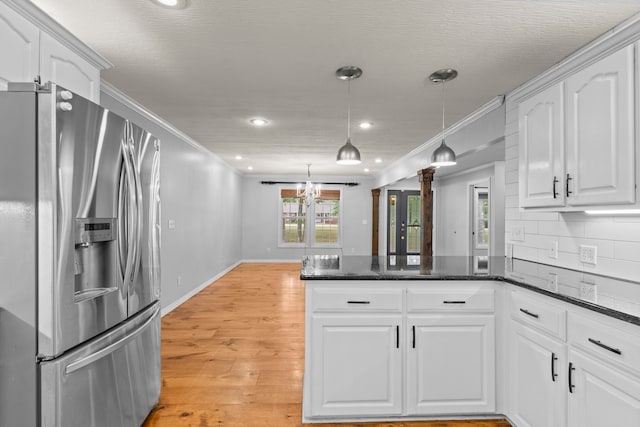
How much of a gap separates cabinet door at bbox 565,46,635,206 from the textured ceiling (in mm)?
371

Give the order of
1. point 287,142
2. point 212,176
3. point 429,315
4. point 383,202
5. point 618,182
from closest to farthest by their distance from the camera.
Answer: point 618,182, point 429,315, point 287,142, point 212,176, point 383,202

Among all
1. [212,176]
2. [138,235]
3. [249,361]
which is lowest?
[249,361]

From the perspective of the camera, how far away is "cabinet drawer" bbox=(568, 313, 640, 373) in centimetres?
133

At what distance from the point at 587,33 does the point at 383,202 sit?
7526 mm

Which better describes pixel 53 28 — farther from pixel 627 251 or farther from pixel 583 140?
pixel 627 251

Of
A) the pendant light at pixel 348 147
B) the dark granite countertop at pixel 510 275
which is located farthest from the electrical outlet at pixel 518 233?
the pendant light at pixel 348 147

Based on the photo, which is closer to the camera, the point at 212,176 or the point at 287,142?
the point at 287,142

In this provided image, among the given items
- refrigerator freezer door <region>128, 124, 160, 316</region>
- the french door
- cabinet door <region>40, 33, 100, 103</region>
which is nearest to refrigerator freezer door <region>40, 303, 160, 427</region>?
refrigerator freezer door <region>128, 124, 160, 316</region>

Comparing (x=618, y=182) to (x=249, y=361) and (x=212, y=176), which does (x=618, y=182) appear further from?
(x=212, y=176)

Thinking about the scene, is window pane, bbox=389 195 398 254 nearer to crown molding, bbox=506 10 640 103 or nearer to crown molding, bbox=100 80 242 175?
crown molding, bbox=100 80 242 175

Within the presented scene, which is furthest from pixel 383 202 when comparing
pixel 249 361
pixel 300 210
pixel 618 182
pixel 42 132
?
pixel 42 132

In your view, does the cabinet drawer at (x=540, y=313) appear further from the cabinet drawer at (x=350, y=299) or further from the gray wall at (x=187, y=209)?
the gray wall at (x=187, y=209)

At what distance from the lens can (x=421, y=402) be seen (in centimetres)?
211

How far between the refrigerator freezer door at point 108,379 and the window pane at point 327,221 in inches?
293
